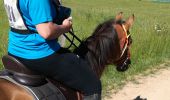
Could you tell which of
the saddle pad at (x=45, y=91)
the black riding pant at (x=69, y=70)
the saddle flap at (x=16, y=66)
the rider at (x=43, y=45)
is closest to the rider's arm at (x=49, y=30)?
the rider at (x=43, y=45)

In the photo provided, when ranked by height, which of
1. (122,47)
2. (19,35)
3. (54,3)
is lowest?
(122,47)

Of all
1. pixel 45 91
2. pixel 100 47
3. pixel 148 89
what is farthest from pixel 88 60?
pixel 148 89

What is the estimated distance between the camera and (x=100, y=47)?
15.8 ft

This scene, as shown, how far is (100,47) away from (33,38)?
42.3 inches

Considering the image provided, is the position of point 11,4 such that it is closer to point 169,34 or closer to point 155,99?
point 155,99

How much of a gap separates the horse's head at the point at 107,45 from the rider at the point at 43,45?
0.35 m

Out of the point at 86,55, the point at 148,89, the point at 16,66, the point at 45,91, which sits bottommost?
the point at 148,89

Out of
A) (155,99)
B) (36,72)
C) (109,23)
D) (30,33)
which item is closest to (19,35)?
(30,33)

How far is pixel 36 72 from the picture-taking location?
4.11m

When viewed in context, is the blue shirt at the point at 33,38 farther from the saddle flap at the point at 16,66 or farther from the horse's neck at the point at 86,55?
the horse's neck at the point at 86,55

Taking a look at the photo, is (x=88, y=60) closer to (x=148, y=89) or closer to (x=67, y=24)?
(x=67, y=24)

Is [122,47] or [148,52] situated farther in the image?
[148,52]

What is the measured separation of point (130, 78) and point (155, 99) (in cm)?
127

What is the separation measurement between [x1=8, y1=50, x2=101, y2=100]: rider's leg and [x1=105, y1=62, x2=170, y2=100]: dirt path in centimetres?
325
